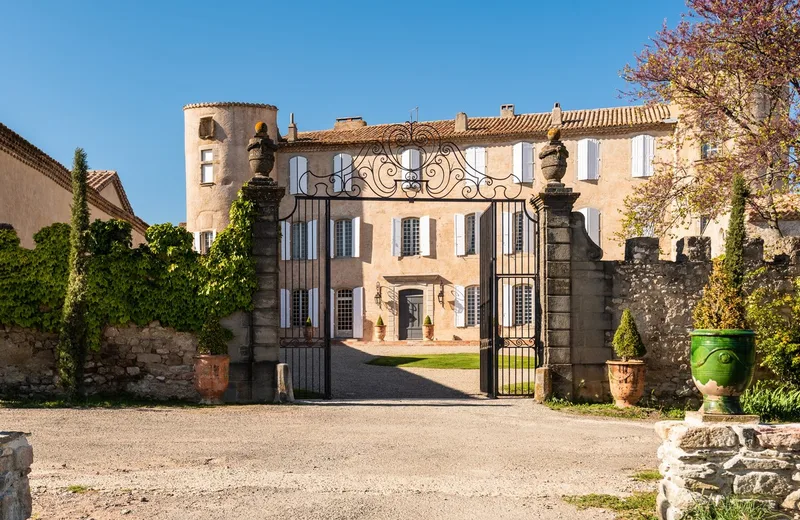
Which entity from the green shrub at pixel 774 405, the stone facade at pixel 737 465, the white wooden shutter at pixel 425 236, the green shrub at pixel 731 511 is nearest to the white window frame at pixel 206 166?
the white wooden shutter at pixel 425 236

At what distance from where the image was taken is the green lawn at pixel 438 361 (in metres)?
17.6

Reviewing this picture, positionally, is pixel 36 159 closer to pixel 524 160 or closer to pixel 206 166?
pixel 206 166

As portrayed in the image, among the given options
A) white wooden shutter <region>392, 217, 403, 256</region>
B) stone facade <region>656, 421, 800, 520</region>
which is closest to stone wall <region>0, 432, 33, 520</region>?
stone facade <region>656, 421, 800, 520</region>

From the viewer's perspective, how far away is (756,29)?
12.0 m

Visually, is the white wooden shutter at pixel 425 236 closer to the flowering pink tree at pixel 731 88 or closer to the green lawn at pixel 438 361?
the green lawn at pixel 438 361

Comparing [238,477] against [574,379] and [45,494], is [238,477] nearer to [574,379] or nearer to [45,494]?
[45,494]

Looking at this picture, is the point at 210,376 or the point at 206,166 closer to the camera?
the point at 210,376

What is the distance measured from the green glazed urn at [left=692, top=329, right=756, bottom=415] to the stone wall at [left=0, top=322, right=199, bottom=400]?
24.1ft

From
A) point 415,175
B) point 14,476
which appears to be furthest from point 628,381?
point 14,476

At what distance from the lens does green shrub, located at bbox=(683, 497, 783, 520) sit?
4.77m

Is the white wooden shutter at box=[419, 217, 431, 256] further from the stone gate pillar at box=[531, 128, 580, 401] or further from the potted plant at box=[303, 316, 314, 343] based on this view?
the stone gate pillar at box=[531, 128, 580, 401]

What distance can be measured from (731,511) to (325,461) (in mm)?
3450

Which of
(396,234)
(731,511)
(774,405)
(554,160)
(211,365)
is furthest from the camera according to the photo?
(396,234)

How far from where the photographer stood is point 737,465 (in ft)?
16.1
